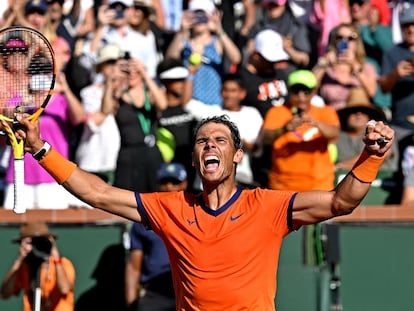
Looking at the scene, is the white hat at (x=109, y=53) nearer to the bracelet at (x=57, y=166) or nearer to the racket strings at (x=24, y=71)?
the racket strings at (x=24, y=71)

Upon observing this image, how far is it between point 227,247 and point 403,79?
594cm

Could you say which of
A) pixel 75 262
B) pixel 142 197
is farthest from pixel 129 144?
pixel 142 197

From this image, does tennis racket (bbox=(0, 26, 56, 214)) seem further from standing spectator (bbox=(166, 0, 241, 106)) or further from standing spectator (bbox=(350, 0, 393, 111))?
standing spectator (bbox=(350, 0, 393, 111))

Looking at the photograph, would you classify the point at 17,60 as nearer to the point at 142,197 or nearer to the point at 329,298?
the point at 142,197

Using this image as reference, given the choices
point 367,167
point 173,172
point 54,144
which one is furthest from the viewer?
point 54,144

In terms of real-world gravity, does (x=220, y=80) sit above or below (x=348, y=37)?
below

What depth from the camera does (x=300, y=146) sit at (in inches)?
400

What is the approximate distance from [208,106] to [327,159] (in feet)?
5.25

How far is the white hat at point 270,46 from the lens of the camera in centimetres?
1160

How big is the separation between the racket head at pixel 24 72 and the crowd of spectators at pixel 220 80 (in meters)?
3.44

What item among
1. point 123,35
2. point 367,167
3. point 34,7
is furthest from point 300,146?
point 367,167

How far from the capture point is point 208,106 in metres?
11.2

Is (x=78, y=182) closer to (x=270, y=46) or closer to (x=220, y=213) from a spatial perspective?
(x=220, y=213)

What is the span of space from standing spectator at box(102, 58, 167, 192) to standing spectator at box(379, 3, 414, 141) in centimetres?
239
